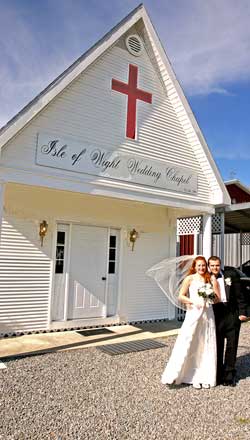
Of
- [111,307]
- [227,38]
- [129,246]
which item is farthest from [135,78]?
[111,307]

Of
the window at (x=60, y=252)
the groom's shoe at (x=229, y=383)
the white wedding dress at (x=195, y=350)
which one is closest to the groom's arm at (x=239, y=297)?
the white wedding dress at (x=195, y=350)

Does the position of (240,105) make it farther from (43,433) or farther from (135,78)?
(43,433)

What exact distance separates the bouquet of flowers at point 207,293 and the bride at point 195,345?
7 cm

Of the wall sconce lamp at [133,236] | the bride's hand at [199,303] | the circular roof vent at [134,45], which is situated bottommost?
the bride's hand at [199,303]

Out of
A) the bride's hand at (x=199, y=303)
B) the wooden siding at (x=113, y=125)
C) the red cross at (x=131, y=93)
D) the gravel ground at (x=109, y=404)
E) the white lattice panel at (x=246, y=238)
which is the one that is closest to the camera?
the gravel ground at (x=109, y=404)

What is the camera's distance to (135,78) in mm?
7066

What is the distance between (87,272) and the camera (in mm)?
7695

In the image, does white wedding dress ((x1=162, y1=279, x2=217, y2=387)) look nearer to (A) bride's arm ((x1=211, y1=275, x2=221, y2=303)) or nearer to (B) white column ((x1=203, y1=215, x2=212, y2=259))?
(A) bride's arm ((x1=211, y1=275, x2=221, y2=303))

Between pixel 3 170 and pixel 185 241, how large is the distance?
7724 mm

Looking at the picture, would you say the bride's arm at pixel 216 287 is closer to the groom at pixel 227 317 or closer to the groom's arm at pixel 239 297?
the groom at pixel 227 317

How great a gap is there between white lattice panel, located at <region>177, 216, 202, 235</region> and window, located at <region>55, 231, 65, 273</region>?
3.30m

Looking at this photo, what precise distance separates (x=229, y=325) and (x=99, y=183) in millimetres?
3182

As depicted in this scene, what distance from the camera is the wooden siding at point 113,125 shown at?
5684 mm

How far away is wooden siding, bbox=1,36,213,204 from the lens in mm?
5684
